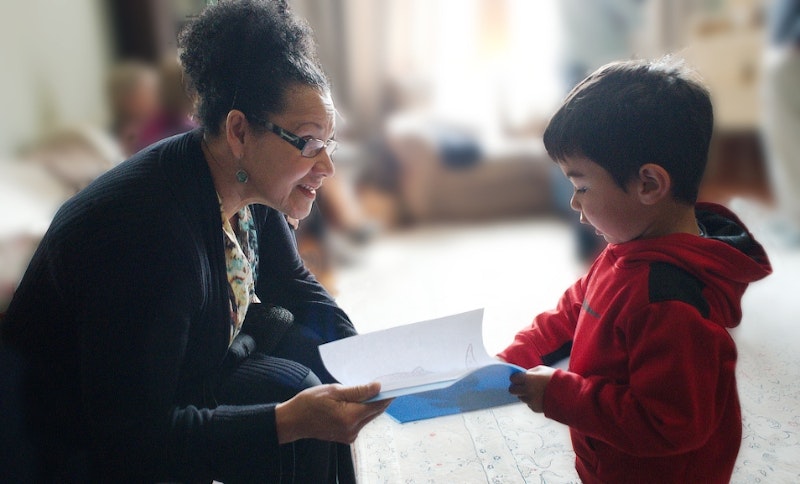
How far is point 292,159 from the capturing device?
0.95 metres

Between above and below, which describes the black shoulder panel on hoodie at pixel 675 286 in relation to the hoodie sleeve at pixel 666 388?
above

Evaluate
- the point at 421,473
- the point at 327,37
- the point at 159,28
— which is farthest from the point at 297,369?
the point at 327,37

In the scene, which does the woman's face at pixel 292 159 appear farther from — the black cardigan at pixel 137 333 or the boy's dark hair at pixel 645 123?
the boy's dark hair at pixel 645 123

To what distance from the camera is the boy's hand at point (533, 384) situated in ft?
2.81

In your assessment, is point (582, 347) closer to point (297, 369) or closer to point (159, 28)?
point (297, 369)

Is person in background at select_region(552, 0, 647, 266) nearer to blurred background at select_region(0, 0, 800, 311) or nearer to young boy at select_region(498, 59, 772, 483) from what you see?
blurred background at select_region(0, 0, 800, 311)

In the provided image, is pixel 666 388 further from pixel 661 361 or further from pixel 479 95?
pixel 479 95

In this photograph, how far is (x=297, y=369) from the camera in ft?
3.34

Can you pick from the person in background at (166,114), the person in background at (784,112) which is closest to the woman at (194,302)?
the person in background at (166,114)

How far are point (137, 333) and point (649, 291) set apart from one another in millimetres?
589

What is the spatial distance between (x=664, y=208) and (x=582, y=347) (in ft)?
0.67

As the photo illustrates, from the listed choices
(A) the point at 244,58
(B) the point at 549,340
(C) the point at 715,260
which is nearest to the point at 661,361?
(C) the point at 715,260

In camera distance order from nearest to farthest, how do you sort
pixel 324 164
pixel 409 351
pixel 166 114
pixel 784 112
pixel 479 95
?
1. pixel 409 351
2. pixel 324 164
3. pixel 166 114
4. pixel 784 112
5. pixel 479 95

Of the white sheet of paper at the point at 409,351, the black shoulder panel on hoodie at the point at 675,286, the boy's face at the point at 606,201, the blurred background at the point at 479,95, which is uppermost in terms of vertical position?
the boy's face at the point at 606,201
